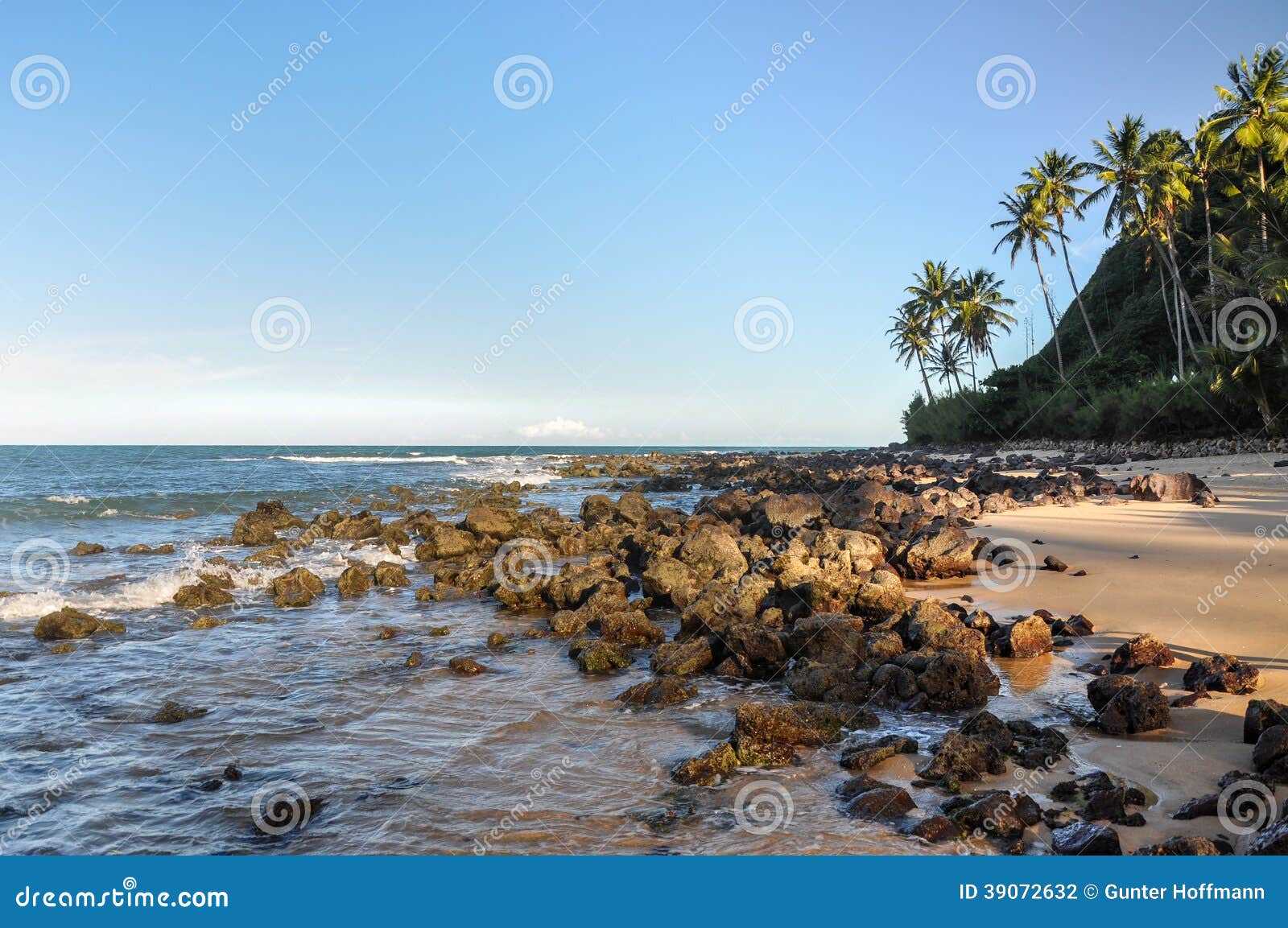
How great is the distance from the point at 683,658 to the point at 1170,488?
55.5ft

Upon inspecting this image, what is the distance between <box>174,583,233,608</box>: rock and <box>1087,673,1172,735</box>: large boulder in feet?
46.9

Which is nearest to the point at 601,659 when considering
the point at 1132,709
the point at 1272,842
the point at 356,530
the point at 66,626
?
the point at 1132,709

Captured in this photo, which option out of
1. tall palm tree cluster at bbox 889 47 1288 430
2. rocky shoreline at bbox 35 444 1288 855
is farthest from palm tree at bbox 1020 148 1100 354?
rocky shoreline at bbox 35 444 1288 855

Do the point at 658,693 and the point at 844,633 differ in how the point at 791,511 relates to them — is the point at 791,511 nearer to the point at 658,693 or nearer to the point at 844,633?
the point at 844,633

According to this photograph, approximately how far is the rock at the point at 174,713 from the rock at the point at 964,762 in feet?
24.7

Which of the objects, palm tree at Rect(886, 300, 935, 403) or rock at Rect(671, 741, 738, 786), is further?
palm tree at Rect(886, 300, 935, 403)

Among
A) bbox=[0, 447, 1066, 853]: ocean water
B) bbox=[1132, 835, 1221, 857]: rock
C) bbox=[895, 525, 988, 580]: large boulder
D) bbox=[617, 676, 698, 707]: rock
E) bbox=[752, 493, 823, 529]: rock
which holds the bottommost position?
bbox=[0, 447, 1066, 853]: ocean water

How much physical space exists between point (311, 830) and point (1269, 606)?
11.1 m

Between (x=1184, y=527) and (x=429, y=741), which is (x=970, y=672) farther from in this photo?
(x=1184, y=527)

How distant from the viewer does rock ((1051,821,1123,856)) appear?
181 inches

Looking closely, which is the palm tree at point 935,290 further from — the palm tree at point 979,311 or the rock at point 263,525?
the rock at point 263,525

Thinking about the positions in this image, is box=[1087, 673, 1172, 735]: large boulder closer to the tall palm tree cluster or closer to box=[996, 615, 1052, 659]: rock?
box=[996, 615, 1052, 659]: rock

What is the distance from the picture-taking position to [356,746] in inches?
291

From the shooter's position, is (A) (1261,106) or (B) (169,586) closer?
(B) (169,586)
